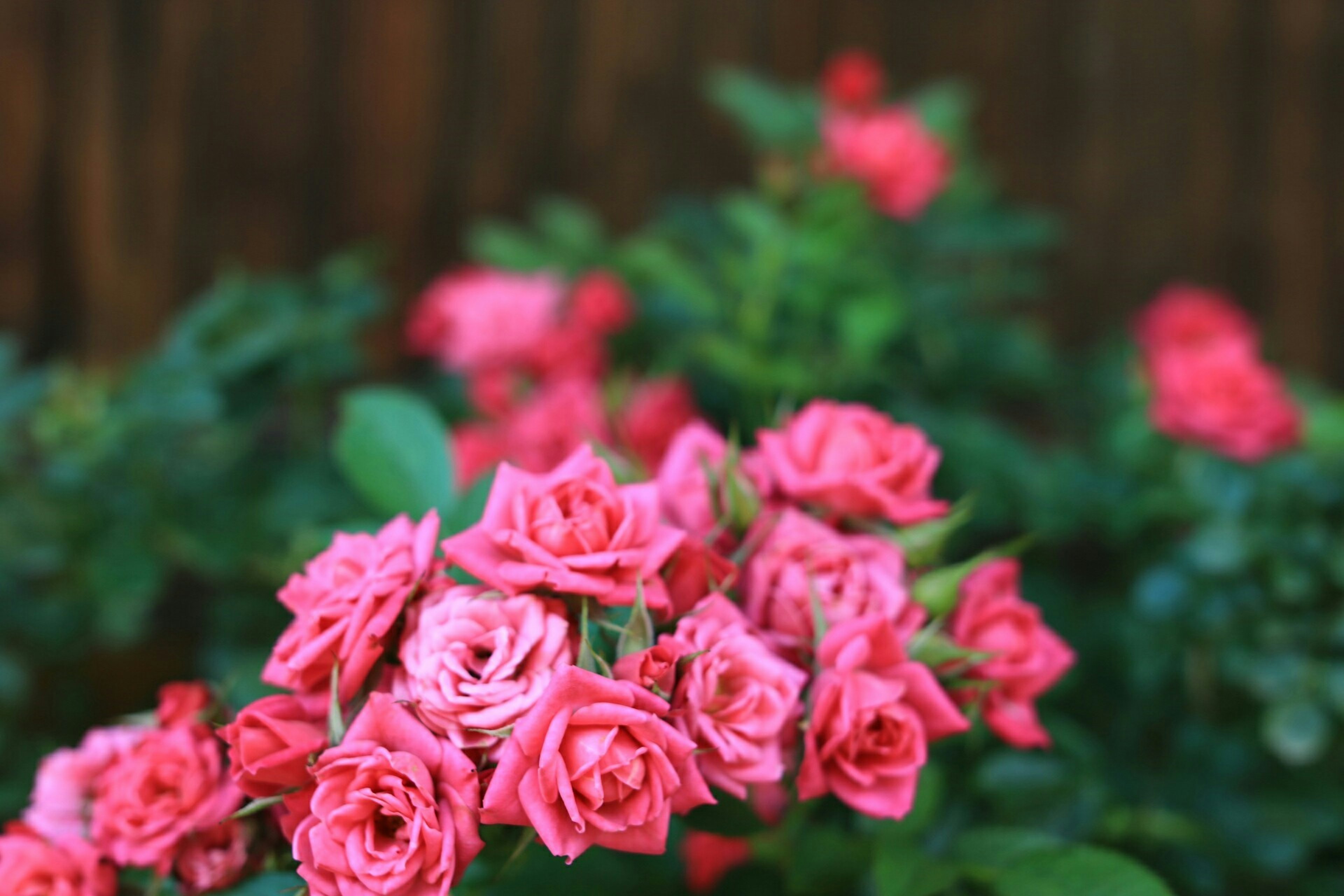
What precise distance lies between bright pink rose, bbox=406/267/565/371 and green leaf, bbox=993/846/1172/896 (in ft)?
2.39

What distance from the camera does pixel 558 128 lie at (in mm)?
1550

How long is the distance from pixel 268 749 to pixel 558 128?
4.20ft

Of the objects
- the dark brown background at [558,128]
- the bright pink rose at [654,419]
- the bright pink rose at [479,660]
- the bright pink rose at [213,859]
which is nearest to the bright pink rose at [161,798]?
the bright pink rose at [213,859]

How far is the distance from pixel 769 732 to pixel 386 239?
1240 mm

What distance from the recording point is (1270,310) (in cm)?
190

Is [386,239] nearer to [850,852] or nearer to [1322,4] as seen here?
[850,852]

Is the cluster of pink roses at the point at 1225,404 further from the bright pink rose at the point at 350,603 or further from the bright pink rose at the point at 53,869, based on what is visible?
the bright pink rose at the point at 53,869

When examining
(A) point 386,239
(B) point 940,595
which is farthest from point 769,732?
(A) point 386,239

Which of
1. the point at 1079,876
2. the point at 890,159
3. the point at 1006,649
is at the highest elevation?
the point at 890,159

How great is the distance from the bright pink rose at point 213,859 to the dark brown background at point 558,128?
3.66ft

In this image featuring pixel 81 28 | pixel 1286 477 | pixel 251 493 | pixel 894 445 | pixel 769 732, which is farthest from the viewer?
pixel 81 28

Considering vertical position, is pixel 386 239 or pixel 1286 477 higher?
pixel 386 239

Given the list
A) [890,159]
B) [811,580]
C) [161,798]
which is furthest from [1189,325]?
[161,798]

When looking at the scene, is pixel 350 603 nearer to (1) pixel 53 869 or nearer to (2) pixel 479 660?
(2) pixel 479 660
